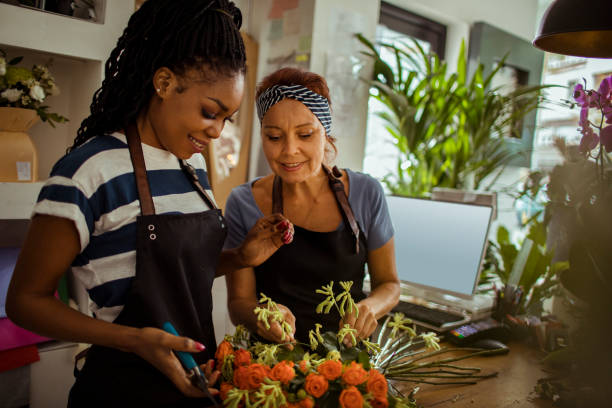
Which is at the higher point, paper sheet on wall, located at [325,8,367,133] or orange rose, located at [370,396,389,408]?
paper sheet on wall, located at [325,8,367,133]

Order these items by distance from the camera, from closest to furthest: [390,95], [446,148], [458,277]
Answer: [458,277]
[390,95]
[446,148]

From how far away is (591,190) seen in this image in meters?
1.06

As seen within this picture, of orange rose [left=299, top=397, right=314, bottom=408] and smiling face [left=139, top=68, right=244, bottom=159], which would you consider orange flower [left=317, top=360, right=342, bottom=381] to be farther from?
smiling face [left=139, top=68, right=244, bottom=159]

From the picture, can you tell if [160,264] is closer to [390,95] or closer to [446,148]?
[390,95]

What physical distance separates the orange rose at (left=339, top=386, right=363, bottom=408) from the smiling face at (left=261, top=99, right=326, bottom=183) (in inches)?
30.2

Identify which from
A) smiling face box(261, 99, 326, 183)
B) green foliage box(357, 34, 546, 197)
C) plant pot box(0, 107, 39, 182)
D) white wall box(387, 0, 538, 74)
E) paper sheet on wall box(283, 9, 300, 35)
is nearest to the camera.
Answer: smiling face box(261, 99, 326, 183)

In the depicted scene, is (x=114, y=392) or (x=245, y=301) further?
(x=245, y=301)

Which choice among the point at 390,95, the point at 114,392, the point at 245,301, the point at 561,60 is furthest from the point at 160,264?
the point at 561,60

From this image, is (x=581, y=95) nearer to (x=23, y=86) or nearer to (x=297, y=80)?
(x=297, y=80)

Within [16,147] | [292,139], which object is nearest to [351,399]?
[292,139]

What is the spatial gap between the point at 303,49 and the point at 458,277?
4.63 ft

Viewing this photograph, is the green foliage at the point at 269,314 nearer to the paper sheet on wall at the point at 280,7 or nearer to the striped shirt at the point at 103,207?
the striped shirt at the point at 103,207

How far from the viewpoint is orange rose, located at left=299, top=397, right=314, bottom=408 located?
799 millimetres

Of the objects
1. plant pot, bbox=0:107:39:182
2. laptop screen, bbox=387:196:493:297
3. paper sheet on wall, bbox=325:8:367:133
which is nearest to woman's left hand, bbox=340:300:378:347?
laptop screen, bbox=387:196:493:297
